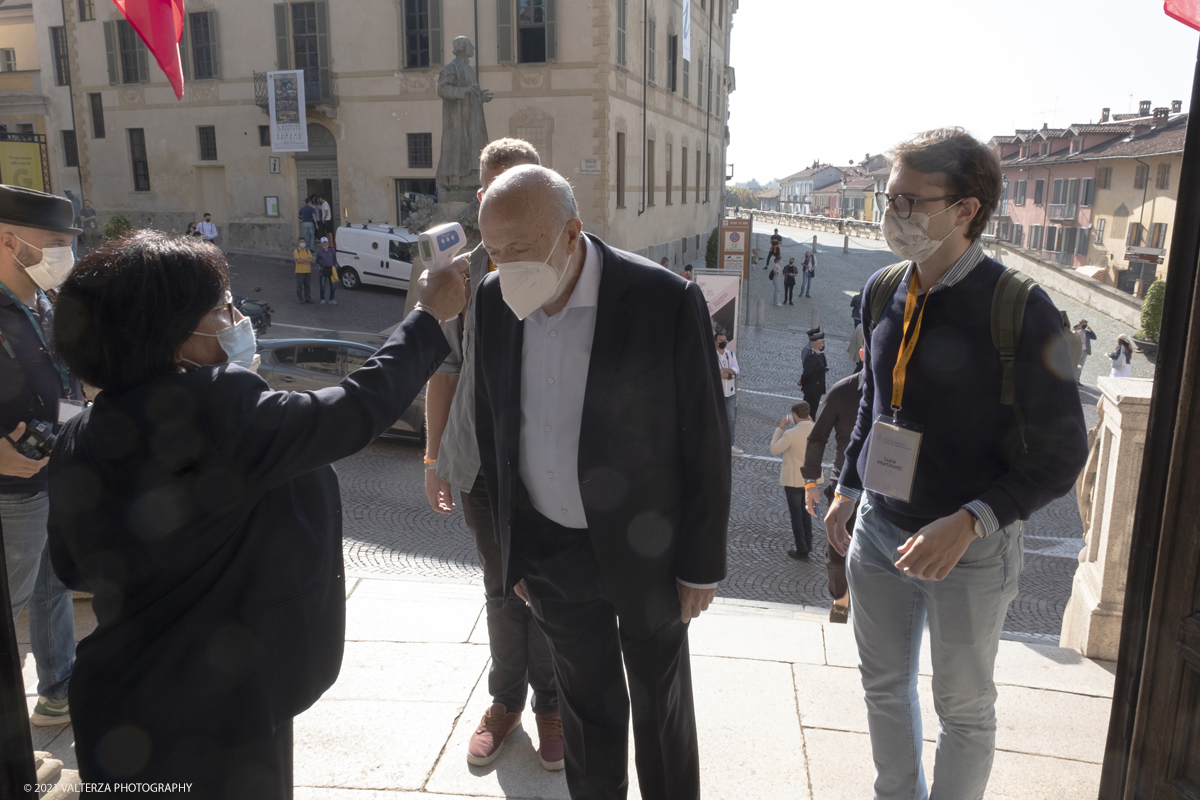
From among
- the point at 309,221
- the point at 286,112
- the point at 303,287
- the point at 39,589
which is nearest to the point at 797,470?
the point at 39,589

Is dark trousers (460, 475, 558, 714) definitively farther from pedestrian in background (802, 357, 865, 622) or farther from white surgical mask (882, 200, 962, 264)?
pedestrian in background (802, 357, 865, 622)

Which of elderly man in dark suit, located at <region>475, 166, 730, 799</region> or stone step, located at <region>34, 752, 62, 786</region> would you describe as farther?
stone step, located at <region>34, 752, 62, 786</region>

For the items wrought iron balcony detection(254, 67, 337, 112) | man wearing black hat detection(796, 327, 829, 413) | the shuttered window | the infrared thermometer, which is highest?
the shuttered window

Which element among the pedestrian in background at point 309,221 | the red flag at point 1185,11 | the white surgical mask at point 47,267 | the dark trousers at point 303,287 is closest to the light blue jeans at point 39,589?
the white surgical mask at point 47,267

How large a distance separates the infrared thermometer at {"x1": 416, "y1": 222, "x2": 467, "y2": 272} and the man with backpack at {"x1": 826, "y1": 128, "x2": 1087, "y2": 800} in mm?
1094

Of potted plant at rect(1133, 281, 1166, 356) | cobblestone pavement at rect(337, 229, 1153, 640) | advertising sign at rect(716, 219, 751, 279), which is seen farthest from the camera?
potted plant at rect(1133, 281, 1166, 356)

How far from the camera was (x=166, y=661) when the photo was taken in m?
1.67

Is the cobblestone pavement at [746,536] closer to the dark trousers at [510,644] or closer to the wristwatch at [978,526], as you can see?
the dark trousers at [510,644]

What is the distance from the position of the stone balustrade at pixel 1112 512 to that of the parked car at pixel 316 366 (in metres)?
7.32

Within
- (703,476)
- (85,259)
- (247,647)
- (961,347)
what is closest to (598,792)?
(703,476)

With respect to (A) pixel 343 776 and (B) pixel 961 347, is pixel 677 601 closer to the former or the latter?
(B) pixel 961 347

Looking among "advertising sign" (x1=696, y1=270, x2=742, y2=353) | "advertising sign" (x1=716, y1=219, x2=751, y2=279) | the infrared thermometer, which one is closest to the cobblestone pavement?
"advertising sign" (x1=696, y1=270, x2=742, y2=353)

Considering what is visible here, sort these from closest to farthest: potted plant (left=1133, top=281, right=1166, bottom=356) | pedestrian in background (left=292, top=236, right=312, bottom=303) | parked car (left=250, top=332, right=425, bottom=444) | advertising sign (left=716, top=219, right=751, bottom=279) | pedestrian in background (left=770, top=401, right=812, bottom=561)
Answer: pedestrian in background (left=770, top=401, right=812, bottom=561) < parked car (left=250, top=332, right=425, bottom=444) < advertising sign (left=716, top=219, right=751, bottom=279) < pedestrian in background (left=292, top=236, right=312, bottom=303) < potted plant (left=1133, top=281, right=1166, bottom=356)

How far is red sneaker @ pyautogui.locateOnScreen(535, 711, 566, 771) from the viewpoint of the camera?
9.39ft
